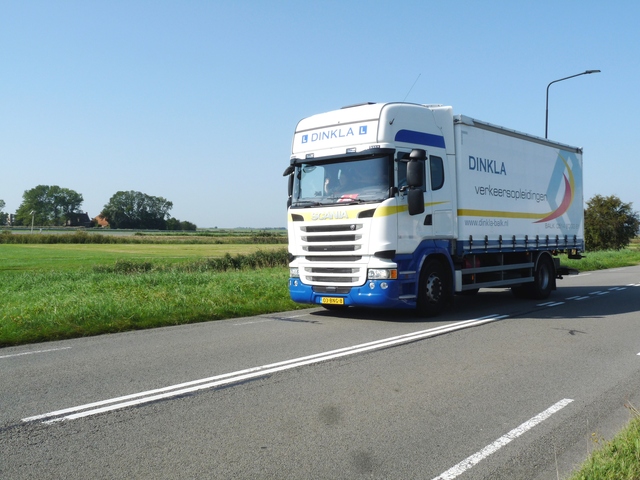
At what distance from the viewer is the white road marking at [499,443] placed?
395 centimetres

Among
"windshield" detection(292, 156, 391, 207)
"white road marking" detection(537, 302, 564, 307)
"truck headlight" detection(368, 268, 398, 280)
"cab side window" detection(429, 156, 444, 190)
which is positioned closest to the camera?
"truck headlight" detection(368, 268, 398, 280)

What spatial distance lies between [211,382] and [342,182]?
5486mm

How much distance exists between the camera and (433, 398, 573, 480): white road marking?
13.0 feet

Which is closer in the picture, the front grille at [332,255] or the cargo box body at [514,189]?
the front grille at [332,255]

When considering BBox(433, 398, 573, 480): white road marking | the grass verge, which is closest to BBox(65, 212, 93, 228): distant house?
the grass verge

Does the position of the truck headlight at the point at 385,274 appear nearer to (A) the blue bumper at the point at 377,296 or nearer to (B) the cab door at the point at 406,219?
(A) the blue bumper at the point at 377,296

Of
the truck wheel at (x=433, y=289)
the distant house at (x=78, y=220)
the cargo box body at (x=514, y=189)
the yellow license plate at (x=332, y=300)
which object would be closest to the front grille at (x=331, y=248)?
the yellow license plate at (x=332, y=300)

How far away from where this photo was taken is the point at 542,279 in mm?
15055

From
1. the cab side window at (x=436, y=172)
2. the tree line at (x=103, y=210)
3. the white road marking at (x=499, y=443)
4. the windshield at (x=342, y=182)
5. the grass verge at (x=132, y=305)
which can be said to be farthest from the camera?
the tree line at (x=103, y=210)

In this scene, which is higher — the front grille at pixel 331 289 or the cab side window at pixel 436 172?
the cab side window at pixel 436 172

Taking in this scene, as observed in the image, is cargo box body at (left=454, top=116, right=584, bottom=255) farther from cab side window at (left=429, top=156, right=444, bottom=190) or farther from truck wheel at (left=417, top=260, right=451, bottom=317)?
truck wheel at (left=417, top=260, right=451, bottom=317)

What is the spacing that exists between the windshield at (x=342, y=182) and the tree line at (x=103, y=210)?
460 ft

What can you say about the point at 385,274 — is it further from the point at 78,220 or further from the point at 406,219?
the point at 78,220

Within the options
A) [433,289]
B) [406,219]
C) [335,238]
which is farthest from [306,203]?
[433,289]
